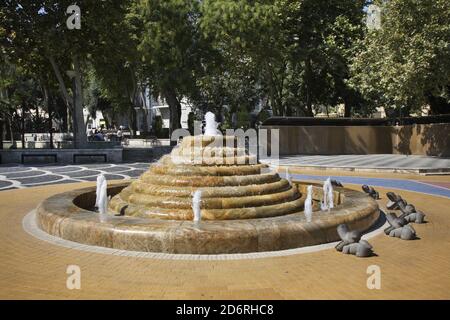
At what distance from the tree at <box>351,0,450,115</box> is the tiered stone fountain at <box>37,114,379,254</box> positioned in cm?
1298

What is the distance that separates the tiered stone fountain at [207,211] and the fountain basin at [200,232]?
0.02 m

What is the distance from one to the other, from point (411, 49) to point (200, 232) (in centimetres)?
1955

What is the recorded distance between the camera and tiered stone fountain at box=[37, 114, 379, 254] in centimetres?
812

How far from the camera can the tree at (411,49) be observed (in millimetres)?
22859

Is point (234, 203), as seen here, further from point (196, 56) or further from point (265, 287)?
point (196, 56)

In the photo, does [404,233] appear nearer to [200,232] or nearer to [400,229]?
[400,229]

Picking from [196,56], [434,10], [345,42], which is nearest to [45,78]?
[196,56]

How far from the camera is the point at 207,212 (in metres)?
9.95

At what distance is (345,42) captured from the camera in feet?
117

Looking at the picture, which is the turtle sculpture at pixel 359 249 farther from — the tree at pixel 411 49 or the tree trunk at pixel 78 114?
the tree trunk at pixel 78 114

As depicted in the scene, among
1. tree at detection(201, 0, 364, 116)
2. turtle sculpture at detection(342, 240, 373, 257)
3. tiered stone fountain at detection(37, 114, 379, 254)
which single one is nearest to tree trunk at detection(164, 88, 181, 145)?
tree at detection(201, 0, 364, 116)

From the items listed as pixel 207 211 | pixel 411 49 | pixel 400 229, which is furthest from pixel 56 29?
pixel 400 229

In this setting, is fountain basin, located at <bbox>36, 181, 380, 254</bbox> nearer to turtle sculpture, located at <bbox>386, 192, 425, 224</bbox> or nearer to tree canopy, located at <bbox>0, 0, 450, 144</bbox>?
turtle sculpture, located at <bbox>386, 192, 425, 224</bbox>

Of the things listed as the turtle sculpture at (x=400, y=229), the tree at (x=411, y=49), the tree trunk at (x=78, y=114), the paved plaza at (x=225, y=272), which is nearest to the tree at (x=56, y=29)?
the tree trunk at (x=78, y=114)
